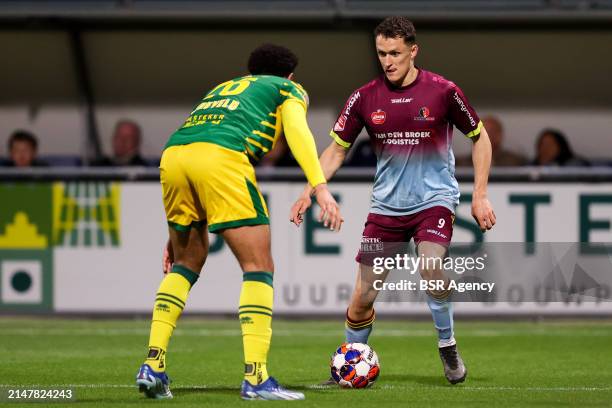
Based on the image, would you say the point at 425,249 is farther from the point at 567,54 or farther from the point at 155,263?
the point at 567,54

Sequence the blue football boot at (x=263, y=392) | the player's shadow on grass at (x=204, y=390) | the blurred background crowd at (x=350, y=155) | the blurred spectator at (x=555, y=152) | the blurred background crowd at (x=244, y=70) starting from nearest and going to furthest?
the blue football boot at (x=263, y=392) → the player's shadow on grass at (x=204, y=390) → the blurred spectator at (x=555, y=152) → the blurred background crowd at (x=350, y=155) → the blurred background crowd at (x=244, y=70)

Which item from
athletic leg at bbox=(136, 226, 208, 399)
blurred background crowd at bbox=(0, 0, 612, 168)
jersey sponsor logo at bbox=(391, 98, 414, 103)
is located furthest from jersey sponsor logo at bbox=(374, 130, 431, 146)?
blurred background crowd at bbox=(0, 0, 612, 168)

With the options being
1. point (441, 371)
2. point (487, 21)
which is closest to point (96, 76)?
point (487, 21)

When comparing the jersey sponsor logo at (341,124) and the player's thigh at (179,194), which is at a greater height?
the jersey sponsor logo at (341,124)

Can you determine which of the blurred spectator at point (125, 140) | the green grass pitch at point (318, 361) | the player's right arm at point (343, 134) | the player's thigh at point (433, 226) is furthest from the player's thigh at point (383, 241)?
the blurred spectator at point (125, 140)

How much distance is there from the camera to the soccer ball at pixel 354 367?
7.78 m

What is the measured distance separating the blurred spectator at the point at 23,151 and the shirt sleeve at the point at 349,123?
22.4 feet

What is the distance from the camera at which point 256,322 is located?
23.0ft

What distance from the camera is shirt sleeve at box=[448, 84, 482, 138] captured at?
8047 millimetres

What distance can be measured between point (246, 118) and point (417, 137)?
A: 1.37m

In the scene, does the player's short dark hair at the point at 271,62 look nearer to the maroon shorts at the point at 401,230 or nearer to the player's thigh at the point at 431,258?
the maroon shorts at the point at 401,230

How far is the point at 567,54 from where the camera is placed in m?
16.2

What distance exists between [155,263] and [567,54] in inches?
242

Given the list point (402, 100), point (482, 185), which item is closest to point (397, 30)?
point (402, 100)
